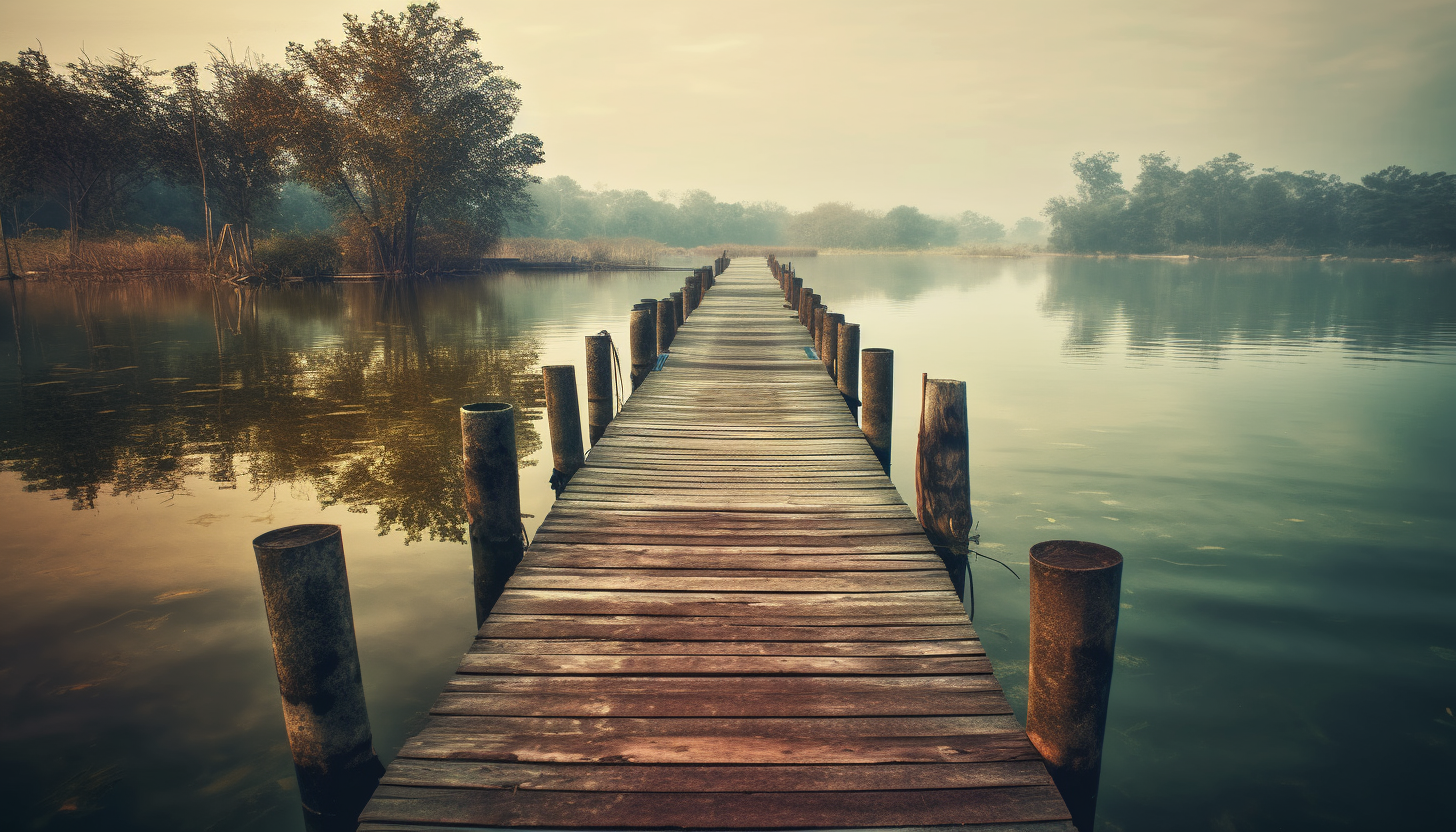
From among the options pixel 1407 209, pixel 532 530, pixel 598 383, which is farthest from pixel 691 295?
pixel 1407 209

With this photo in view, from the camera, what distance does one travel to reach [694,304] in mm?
18906

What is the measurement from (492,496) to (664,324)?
25.7ft

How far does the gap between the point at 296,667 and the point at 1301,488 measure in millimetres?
10076

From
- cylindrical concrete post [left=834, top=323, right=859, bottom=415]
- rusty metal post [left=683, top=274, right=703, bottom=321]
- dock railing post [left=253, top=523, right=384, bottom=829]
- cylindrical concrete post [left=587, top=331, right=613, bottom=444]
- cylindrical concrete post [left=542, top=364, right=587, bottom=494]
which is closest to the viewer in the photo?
dock railing post [left=253, top=523, right=384, bottom=829]

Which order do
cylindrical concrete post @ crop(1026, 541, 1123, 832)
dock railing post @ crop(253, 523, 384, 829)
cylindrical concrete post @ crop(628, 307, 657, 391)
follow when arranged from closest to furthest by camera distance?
cylindrical concrete post @ crop(1026, 541, 1123, 832) < dock railing post @ crop(253, 523, 384, 829) < cylindrical concrete post @ crop(628, 307, 657, 391)

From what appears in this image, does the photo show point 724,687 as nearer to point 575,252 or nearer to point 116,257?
point 116,257

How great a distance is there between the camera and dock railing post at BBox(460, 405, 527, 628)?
5.06 m

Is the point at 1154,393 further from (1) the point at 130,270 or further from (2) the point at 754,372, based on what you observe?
(1) the point at 130,270

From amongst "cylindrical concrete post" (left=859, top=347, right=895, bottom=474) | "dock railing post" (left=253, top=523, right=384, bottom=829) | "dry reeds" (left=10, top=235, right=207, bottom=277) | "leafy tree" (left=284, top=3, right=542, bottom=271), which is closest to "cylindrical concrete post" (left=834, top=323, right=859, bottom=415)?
"cylindrical concrete post" (left=859, top=347, right=895, bottom=474)

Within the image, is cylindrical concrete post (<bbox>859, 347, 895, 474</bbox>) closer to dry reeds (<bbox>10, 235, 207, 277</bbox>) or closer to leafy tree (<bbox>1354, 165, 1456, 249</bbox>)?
dry reeds (<bbox>10, 235, 207, 277</bbox>)

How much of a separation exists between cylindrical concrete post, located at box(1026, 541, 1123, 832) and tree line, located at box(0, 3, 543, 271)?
3834cm

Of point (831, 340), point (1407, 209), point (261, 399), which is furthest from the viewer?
point (1407, 209)

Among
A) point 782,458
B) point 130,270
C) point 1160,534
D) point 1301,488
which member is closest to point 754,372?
point 782,458

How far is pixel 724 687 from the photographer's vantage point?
3252mm
